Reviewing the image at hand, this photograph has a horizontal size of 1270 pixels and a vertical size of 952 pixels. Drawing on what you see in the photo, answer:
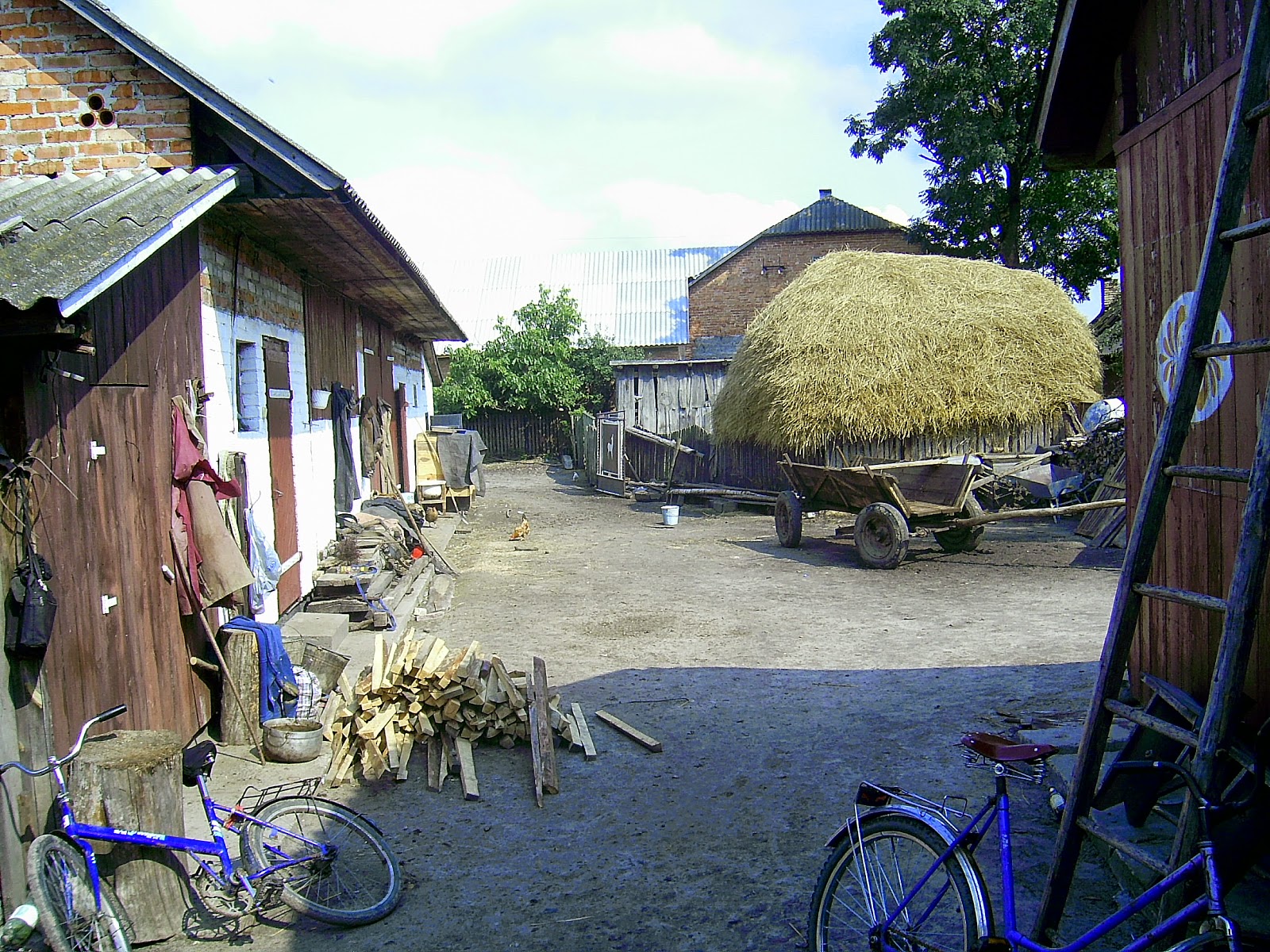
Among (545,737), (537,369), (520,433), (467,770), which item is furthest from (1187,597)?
(520,433)

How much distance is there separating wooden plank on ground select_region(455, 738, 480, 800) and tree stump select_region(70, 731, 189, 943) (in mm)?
1649

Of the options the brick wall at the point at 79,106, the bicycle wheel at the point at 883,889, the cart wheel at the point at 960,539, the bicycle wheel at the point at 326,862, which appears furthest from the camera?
the cart wheel at the point at 960,539

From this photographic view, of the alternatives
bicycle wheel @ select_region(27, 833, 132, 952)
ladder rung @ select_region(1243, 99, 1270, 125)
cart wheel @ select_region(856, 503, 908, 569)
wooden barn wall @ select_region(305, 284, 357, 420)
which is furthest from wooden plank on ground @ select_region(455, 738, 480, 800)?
cart wheel @ select_region(856, 503, 908, 569)

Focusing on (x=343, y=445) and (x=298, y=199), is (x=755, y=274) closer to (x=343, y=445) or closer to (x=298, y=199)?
(x=343, y=445)

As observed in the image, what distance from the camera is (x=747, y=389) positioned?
1689 cm

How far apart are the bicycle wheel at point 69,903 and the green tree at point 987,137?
24.3m

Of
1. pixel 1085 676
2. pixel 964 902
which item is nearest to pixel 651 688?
pixel 1085 676

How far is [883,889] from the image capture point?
3281 mm

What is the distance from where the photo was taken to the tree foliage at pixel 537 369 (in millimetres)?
29984

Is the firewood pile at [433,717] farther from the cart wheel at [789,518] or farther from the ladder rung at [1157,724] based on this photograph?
the cart wheel at [789,518]

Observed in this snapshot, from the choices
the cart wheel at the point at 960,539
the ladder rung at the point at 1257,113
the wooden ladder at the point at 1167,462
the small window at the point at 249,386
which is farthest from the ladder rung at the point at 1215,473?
the cart wheel at the point at 960,539

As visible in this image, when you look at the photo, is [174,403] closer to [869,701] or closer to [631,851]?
[631,851]

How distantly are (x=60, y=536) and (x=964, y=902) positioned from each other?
13.2ft

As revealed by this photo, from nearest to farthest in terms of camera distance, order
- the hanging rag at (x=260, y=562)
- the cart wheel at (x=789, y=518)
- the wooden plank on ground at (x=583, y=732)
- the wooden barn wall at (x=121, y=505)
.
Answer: the wooden barn wall at (x=121, y=505), the wooden plank on ground at (x=583, y=732), the hanging rag at (x=260, y=562), the cart wheel at (x=789, y=518)
